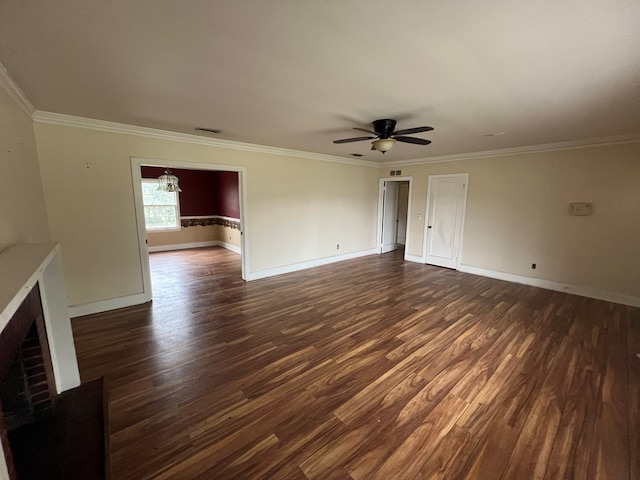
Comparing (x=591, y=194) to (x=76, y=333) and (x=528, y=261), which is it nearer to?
(x=528, y=261)

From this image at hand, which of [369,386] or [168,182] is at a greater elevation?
[168,182]

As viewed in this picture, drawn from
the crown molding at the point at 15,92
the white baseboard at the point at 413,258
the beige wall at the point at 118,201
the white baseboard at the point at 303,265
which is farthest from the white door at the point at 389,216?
the crown molding at the point at 15,92

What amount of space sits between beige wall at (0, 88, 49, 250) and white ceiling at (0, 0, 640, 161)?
31 centimetres

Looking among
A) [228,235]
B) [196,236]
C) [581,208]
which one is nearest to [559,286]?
[581,208]

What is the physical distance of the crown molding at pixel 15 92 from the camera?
1.98 m

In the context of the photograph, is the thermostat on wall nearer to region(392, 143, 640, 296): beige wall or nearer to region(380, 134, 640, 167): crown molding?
region(392, 143, 640, 296): beige wall

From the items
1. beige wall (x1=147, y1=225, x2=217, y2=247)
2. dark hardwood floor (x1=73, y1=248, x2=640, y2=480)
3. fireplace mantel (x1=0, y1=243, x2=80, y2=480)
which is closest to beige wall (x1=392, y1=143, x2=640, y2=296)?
dark hardwood floor (x1=73, y1=248, x2=640, y2=480)

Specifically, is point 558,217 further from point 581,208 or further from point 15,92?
point 15,92

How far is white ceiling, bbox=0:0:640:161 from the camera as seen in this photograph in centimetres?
135

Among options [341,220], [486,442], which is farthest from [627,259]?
[341,220]

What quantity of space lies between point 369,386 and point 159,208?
7627 millimetres

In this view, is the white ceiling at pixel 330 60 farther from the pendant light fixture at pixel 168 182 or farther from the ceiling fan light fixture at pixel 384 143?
the pendant light fixture at pixel 168 182

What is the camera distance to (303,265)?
589cm

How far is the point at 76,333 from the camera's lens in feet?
10.1
